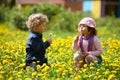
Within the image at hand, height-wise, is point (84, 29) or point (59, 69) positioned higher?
point (84, 29)

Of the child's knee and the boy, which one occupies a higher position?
the boy

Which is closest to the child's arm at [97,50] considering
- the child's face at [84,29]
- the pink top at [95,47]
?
the pink top at [95,47]

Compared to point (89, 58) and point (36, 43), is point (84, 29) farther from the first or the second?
point (36, 43)

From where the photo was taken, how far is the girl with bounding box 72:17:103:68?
7.32 m

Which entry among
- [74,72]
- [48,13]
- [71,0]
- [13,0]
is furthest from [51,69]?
[13,0]

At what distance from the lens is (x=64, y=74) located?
638 cm

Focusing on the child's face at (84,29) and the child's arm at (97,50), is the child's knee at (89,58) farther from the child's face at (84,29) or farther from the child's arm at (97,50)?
the child's face at (84,29)

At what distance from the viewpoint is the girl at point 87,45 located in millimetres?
7320

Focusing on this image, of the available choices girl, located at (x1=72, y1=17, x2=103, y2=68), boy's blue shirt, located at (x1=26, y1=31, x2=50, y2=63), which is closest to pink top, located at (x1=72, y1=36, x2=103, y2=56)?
girl, located at (x1=72, y1=17, x2=103, y2=68)

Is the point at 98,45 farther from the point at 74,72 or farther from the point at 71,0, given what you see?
the point at 71,0

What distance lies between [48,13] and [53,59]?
13.0m

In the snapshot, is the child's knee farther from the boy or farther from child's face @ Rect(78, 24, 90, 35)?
the boy

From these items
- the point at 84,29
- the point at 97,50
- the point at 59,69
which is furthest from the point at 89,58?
the point at 59,69

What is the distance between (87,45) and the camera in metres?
7.44
